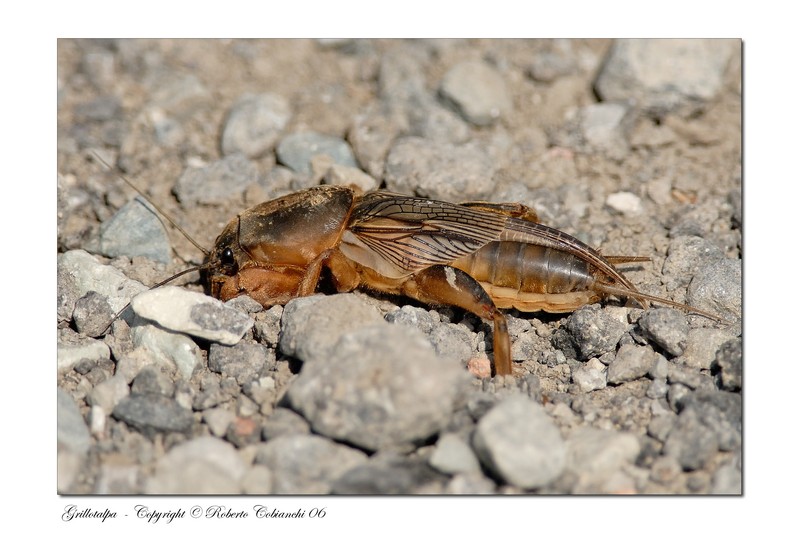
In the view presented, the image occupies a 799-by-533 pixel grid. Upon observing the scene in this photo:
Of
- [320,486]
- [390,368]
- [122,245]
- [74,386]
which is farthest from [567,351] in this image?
[122,245]

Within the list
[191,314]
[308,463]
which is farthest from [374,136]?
[308,463]

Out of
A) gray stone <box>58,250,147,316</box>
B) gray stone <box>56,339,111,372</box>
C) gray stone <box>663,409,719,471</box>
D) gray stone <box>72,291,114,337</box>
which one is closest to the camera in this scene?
gray stone <box>663,409,719,471</box>

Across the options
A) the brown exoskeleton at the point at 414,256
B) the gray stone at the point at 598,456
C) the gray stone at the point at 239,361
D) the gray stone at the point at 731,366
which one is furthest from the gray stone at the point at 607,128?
the gray stone at the point at 239,361

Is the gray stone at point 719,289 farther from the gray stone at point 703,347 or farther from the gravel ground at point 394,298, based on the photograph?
the gray stone at point 703,347

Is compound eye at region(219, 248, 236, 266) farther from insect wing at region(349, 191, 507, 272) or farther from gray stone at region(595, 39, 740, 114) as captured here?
gray stone at region(595, 39, 740, 114)

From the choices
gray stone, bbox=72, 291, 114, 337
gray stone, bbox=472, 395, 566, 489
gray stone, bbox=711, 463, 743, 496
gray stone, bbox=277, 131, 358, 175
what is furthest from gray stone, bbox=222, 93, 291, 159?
gray stone, bbox=711, 463, 743, 496

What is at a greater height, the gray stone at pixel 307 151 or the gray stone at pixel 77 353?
the gray stone at pixel 307 151

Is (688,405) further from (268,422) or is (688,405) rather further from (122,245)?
(122,245)
